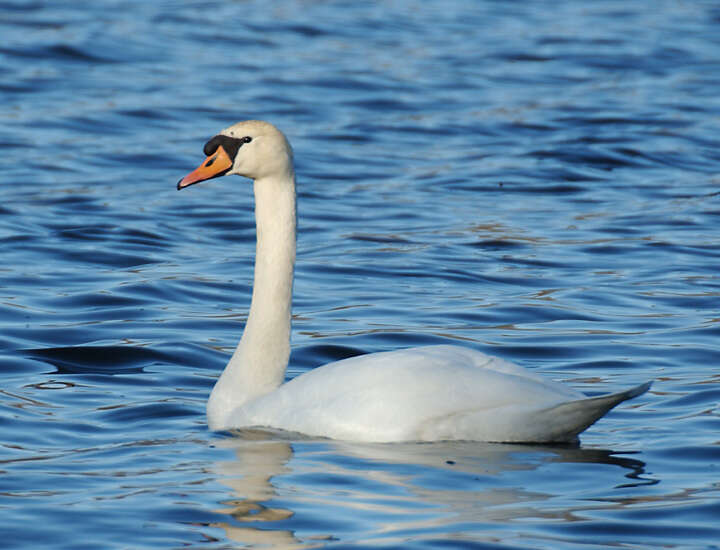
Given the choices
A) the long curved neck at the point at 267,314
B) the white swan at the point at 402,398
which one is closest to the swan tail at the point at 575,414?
the white swan at the point at 402,398

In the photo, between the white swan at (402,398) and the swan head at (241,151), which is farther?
the swan head at (241,151)

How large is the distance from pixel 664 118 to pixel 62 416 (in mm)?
11882

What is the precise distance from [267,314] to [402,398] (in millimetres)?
1167

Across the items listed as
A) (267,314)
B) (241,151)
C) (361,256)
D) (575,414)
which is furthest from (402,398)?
(361,256)

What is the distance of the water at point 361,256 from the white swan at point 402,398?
3.6 inches

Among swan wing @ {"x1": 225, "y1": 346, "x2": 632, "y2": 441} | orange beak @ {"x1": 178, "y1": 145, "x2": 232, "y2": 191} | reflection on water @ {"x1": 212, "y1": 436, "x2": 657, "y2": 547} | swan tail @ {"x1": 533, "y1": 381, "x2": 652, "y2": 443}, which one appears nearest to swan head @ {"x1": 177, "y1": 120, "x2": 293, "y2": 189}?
orange beak @ {"x1": 178, "y1": 145, "x2": 232, "y2": 191}

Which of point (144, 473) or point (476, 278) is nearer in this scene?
point (144, 473)

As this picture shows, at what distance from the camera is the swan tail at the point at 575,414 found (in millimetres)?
5957

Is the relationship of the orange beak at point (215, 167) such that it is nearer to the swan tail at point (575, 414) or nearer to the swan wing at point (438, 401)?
the swan wing at point (438, 401)

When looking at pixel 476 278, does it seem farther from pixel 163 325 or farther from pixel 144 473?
pixel 144 473

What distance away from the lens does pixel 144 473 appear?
593cm

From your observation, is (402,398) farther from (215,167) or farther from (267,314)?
(215,167)

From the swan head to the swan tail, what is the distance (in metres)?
1.74

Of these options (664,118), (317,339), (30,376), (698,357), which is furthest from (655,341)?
(664,118)
